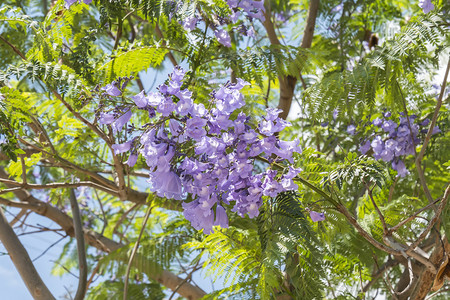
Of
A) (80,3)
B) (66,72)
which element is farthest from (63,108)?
(66,72)

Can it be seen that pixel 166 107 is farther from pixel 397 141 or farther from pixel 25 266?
pixel 25 266

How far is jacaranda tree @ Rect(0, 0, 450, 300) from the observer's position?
5.47 ft

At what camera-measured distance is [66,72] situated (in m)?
2.25

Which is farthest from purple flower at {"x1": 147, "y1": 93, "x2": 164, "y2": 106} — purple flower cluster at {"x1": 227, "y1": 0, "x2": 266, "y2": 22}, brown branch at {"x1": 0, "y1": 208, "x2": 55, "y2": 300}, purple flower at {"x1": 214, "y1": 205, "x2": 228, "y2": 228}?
brown branch at {"x1": 0, "y1": 208, "x2": 55, "y2": 300}

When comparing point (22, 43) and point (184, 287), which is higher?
point (22, 43)

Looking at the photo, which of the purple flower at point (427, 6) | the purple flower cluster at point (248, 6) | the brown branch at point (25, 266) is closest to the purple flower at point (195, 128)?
the purple flower cluster at point (248, 6)

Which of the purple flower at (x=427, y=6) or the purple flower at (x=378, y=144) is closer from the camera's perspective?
the purple flower at (x=427, y=6)

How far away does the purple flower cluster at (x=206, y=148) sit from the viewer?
5.26 ft

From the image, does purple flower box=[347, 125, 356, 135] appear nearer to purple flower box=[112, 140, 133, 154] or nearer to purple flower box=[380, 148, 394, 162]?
purple flower box=[380, 148, 394, 162]

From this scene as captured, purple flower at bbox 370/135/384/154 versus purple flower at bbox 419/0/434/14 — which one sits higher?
purple flower at bbox 419/0/434/14

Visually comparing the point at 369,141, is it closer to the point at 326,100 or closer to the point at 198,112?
the point at 326,100

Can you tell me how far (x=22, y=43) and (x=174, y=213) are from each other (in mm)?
1636

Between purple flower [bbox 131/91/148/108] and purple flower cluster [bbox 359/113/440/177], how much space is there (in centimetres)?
174

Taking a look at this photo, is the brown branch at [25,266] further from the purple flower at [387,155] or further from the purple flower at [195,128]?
the purple flower at [195,128]
